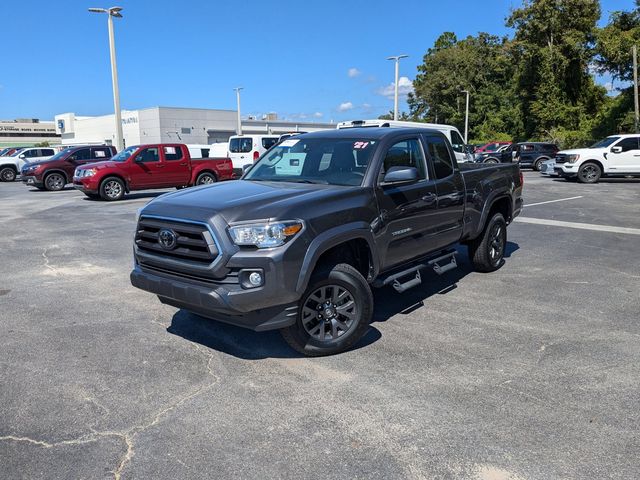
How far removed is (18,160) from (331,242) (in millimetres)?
29193

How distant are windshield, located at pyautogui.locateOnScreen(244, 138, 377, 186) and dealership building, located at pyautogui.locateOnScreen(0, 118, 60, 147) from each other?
115085mm

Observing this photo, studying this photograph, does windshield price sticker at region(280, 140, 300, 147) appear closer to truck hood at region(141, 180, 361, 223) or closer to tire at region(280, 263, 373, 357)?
truck hood at region(141, 180, 361, 223)

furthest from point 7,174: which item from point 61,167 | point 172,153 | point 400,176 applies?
point 400,176

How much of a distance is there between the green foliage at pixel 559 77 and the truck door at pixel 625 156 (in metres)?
17.4

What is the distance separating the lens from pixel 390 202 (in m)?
4.80

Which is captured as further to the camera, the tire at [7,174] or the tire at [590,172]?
the tire at [7,174]

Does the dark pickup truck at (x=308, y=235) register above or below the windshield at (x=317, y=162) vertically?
below

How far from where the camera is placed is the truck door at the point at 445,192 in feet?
18.5

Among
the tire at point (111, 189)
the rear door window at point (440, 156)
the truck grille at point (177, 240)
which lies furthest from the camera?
the tire at point (111, 189)

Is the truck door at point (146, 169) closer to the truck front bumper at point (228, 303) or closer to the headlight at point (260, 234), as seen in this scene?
the truck front bumper at point (228, 303)

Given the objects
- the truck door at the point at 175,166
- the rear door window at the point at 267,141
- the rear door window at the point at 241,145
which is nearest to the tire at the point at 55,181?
the truck door at the point at 175,166

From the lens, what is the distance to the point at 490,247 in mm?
6969

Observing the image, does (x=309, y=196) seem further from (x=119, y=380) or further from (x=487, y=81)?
(x=487, y=81)

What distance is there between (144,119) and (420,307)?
66.3m
